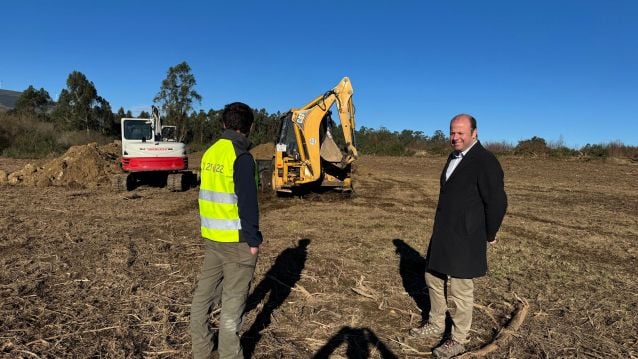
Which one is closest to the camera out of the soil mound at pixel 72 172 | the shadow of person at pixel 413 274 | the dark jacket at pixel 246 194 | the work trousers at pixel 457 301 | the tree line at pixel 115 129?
the dark jacket at pixel 246 194

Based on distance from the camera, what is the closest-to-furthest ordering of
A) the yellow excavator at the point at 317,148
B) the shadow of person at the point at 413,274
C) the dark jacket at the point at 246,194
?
the dark jacket at the point at 246,194 → the shadow of person at the point at 413,274 → the yellow excavator at the point at 317,148

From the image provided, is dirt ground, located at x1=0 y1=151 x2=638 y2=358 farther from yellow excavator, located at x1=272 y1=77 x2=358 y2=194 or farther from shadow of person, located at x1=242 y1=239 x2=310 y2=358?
yellow excavator, located at x1=272 y1=77 x2=358 y2=194

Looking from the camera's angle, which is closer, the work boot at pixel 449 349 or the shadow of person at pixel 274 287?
the work boot at pixel 449 349

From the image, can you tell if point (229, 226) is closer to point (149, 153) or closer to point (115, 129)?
point (149, 153)

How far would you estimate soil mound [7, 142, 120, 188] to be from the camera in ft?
47.7

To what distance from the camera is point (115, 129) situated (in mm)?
47188

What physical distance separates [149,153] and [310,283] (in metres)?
9.31

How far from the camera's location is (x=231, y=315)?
291cm

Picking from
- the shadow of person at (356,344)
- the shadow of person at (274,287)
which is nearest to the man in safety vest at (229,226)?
the shadow of person at (274,287)

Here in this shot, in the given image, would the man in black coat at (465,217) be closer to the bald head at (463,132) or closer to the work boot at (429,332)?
the bald head at (463,132)

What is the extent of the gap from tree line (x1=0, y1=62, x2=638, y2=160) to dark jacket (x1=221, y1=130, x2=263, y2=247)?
2437 cm

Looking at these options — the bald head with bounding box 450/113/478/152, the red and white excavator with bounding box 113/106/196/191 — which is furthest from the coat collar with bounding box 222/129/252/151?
the red and white excavator with bounding box 113/106/196/191

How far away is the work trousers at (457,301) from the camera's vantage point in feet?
11.1

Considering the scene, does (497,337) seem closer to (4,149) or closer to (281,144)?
(281,144)
